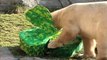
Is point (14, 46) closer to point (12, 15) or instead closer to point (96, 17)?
point (96, 17)

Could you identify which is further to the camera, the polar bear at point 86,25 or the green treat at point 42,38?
the green treat at point 42,38

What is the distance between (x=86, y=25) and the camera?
11.9ft

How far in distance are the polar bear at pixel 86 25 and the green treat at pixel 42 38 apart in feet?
0.32

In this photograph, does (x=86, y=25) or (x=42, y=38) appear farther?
(x=42, y=38)

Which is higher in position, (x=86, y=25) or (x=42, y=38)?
(x=86, y=25)

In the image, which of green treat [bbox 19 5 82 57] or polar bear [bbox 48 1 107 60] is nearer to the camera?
polar bear [bbox 48 1 107 60]

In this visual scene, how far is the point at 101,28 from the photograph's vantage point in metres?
3.46

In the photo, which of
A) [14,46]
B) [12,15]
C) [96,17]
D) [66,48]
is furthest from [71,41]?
[12,15]

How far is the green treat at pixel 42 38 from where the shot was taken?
12.2ft

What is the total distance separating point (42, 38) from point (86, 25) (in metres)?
0.48

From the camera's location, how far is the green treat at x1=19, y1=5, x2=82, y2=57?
371 centimetres

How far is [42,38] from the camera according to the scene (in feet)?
12.4

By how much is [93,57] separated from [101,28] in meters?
0.50

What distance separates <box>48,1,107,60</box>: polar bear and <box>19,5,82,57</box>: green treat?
0.10 metres
